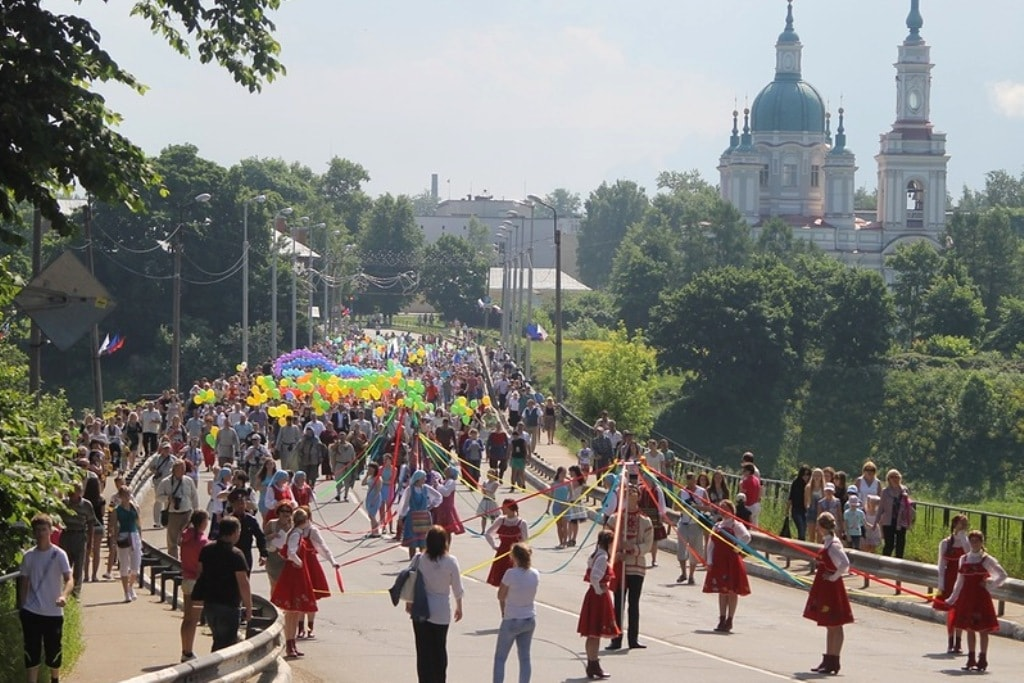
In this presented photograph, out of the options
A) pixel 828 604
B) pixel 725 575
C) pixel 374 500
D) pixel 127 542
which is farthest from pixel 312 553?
pixel 374 500

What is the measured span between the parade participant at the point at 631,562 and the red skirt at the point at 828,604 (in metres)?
1.99

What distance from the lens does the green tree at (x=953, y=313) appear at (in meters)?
121

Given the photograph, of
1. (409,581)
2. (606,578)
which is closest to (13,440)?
(409,581)

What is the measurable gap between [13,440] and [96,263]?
276ft

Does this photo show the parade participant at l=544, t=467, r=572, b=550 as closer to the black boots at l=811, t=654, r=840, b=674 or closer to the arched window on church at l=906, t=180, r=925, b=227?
the black boots at l=811, t=654, r=840, b=674

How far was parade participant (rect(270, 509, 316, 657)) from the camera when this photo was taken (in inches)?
803

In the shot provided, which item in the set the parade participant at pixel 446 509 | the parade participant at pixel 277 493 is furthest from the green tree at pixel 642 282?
the parade participant at pixel 277 493

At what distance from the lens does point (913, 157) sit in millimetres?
159125

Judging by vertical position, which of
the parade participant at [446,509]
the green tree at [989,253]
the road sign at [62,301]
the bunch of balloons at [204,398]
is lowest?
the parade participant at [446,509]

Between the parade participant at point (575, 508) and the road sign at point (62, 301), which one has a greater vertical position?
the road sign at point (62, 301)

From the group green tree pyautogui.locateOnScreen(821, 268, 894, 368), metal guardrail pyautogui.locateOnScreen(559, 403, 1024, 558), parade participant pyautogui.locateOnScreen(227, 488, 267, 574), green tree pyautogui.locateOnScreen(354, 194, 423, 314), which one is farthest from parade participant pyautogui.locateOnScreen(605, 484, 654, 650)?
green tree pyautogui.locateOnScreen(354, 194, 423, 314)

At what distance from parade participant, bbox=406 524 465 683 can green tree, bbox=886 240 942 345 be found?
107973 mm

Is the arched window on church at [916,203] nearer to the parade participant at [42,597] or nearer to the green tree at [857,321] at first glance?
the green tree at [857,321]

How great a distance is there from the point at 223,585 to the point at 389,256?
165354 mm
